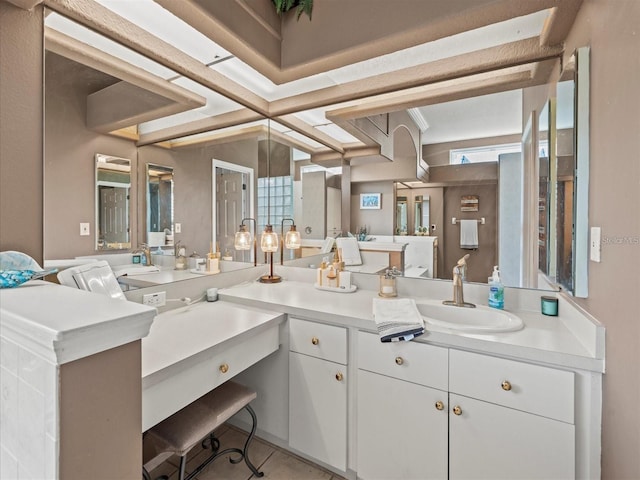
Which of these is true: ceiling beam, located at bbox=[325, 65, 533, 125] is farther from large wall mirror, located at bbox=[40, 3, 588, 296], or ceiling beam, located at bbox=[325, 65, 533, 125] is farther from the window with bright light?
the window with bright light

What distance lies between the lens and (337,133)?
2346 millimetres

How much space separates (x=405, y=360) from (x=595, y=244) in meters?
0.82

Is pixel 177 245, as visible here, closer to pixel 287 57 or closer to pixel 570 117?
pixel 287 57

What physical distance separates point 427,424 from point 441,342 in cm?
37

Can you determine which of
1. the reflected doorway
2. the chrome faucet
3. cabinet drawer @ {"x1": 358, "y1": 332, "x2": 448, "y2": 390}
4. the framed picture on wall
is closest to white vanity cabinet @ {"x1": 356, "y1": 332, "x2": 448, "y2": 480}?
cabinet drawer @ {"x1": 358, "y1": 332, "x2": 448, "y2": 390}

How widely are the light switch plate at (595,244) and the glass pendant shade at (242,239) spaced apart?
196 cm

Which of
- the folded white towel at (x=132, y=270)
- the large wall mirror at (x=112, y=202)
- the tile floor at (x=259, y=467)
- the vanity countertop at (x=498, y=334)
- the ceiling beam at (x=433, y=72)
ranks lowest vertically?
the tile floor at (x=259, y=467)

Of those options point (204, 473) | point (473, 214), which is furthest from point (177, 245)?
point (473, 214)

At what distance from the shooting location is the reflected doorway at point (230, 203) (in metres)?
2.13

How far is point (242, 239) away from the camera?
232 centimetres

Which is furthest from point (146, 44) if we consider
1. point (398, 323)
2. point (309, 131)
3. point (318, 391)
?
point (318, 391)

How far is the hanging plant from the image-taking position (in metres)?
1.66

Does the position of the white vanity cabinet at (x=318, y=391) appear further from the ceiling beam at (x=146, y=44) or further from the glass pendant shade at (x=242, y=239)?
the ceiling beam at (x=146, y=44)

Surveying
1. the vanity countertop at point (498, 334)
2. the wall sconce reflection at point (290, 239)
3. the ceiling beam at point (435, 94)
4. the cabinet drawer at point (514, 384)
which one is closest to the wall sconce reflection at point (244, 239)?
the wall sconce reflection at point (290, 239)
